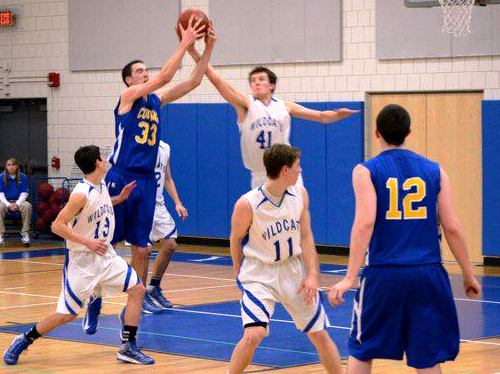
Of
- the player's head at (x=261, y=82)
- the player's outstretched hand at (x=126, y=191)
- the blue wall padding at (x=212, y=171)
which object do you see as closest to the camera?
the player's outstretched hand at (x=126, y=191)

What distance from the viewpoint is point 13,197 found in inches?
698

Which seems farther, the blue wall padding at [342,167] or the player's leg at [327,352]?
the blue wall padding at [342,167]

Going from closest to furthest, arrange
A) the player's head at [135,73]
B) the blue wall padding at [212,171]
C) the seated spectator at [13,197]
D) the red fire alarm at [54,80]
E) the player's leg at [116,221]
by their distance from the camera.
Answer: the player's leg at [116,221] → the player's head at [135,73] → the blue wall padding at [212,171] → the seated spectator at [13,197] → the red fire alarm at [54,80]

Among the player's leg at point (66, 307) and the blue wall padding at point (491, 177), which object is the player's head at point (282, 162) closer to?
the player's leg at point (66, 307)

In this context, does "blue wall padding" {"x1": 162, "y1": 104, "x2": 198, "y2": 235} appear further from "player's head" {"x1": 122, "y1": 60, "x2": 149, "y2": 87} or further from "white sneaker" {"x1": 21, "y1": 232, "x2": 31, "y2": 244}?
"player's head" {"x1": 122, "y1": 60, "x2": 149, "y2": 87}

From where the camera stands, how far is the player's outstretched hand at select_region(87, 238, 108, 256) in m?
7.80

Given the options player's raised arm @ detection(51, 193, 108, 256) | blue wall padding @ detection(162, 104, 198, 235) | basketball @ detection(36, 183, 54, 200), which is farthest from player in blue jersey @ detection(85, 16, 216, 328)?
basketball @ detection(36, 183, 54, 200)

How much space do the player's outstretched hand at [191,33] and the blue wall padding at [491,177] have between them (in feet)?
23.3

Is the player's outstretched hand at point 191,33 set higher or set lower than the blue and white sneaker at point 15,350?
higher

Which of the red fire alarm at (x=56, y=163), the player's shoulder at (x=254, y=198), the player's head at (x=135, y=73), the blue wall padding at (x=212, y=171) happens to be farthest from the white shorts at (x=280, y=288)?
the red fire alarm at (x=56, y=163)

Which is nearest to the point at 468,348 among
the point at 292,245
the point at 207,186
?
the point at 292,245

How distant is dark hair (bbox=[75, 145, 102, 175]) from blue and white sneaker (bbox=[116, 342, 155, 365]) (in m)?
1.29

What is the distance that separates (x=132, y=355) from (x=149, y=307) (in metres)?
2.65

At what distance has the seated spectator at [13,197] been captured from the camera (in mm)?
17500
